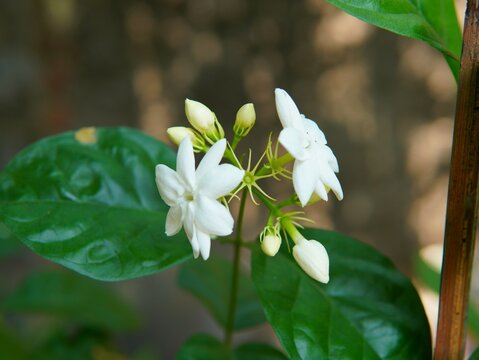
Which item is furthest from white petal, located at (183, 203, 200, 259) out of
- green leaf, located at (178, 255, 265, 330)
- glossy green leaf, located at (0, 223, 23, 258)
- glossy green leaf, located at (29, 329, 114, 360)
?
glossy green leaf, located at (0, 223, 23, 258)

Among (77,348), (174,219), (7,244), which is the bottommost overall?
(77,348)

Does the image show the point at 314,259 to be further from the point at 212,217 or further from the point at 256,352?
the point at 256,352

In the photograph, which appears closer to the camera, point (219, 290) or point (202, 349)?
point (202, 349)

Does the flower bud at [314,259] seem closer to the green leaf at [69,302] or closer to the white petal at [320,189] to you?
the white petal at [320,189]

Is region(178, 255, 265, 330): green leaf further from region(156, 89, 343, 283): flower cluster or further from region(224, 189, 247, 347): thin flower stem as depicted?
region(156, 89, 343, 283): flower cluster

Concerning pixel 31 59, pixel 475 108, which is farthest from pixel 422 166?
pixel 475 108

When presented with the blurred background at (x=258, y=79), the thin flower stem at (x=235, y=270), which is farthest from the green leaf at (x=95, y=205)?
the blurred background at (x=258, y=79)

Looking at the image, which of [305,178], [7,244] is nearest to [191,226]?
[305,178]
